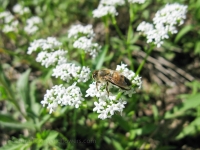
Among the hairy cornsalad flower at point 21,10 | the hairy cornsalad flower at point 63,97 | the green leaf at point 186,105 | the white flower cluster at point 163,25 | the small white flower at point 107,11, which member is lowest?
the hairy cornsalad flower at point 63,97

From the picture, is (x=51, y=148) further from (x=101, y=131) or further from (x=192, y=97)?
(x=192, y=97)

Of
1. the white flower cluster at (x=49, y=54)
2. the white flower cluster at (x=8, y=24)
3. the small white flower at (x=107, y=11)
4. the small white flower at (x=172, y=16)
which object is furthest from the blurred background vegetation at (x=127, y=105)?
the small white flower at (x=107, y=11)

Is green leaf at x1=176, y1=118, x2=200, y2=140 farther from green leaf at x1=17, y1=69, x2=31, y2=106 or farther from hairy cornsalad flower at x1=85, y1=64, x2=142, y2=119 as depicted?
green leaf at x1=17, y1=69, x2=31, y2=106

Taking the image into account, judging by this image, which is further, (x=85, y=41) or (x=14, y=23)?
(x=14, y=23)

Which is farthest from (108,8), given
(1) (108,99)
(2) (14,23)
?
(2) (14,23)

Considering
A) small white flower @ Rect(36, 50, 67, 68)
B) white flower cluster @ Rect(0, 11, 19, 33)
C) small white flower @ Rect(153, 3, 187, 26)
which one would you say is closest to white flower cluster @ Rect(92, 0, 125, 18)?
small white flower @ Rect(153, 3, 187, 26)

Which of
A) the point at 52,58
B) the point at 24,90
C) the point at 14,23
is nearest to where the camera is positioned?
the point at 52,58

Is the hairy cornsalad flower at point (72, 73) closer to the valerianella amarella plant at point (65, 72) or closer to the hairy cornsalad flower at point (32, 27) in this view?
the valerianella amarella plant at point (65, 72)

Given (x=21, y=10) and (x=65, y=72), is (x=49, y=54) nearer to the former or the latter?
(x=65, y=72)
